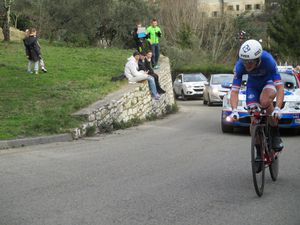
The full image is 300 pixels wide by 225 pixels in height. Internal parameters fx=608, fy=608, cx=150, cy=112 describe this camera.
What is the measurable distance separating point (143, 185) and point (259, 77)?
6.98 feet

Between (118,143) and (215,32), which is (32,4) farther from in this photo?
(215,32)

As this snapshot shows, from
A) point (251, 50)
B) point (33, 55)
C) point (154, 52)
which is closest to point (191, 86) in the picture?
point (154, 52)

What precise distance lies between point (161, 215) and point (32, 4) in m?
31.3

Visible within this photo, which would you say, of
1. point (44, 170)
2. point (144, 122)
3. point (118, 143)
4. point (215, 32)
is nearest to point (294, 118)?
point (118, 143)

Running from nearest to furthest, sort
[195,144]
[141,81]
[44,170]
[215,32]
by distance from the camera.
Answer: [44,170] → [195,144] → [141,81] → [215,32]

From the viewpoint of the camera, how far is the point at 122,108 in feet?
55.5

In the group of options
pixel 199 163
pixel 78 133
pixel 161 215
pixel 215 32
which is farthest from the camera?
pixel 215 32

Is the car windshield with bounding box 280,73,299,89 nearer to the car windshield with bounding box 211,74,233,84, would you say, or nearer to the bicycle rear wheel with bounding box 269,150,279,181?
the bicycle rear wheel with bounding box 269,150,279,181

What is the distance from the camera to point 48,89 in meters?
17.1

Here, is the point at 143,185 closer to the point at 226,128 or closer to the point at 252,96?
the point at 252,96

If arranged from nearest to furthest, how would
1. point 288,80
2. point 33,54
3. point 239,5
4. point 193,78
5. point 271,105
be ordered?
point 271,105 → point 288,80 → point 33,54 → point 193,78 → point 239,5

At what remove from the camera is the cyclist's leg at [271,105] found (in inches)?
312

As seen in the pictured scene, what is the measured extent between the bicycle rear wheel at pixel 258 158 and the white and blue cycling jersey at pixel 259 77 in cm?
61

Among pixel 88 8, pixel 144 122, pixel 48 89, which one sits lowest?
pixel 144 122
